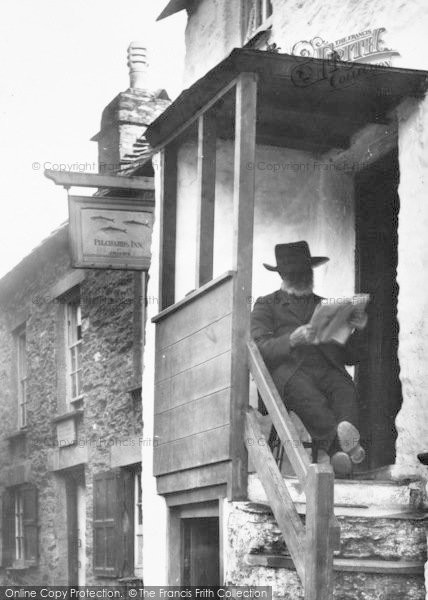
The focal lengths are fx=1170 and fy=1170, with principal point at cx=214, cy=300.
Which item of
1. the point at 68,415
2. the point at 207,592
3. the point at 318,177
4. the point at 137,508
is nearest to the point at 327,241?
the point at 318,177

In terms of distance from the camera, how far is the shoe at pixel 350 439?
23.8ft

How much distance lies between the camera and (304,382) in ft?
25.7

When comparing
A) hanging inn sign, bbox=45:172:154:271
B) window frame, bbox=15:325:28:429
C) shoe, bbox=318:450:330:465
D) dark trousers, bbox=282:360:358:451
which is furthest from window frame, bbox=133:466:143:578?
shoe, bbox=318:450:330:465

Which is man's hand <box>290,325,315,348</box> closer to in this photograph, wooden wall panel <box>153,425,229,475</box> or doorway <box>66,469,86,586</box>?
wooden wall panel <box>153,425,229,475</box>

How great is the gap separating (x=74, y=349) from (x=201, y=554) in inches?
276

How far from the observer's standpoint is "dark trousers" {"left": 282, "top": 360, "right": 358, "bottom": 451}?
303 inches

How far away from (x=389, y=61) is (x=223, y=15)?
3.38 meters

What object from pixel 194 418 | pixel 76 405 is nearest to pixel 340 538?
pixel 194 418

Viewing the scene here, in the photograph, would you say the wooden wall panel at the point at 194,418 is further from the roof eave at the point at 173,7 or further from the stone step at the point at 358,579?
the roof eave at the point at 173,7

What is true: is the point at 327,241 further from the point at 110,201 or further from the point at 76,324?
the point at 76,324

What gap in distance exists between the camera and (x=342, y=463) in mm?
7367

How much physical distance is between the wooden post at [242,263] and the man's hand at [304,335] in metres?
0.32

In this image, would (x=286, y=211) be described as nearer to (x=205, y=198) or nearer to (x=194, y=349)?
(x=205, y=198)

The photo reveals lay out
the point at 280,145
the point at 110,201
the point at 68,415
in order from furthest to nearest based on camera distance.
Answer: the point at 68,415 < the point at 110,201 < the point at 280,145
